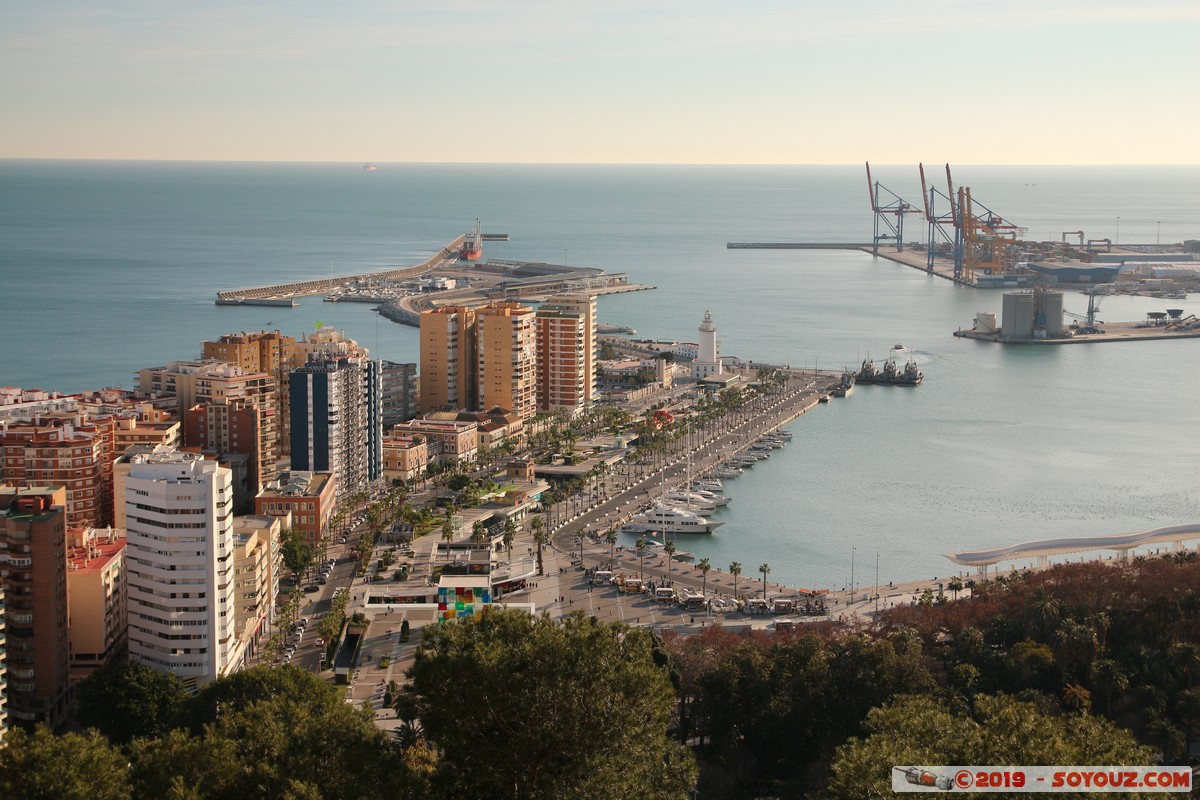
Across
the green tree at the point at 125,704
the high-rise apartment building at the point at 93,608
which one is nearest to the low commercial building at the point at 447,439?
the high-rise apartment building at the point at 93,608

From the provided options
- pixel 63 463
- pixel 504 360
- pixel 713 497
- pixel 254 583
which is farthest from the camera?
pixel 504 360

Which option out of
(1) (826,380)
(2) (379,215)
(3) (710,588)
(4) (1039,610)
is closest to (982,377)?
(1) (826,380)

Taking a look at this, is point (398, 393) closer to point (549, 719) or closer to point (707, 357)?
point (707, 357)

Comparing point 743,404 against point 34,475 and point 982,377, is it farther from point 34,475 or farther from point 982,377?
point 34,475

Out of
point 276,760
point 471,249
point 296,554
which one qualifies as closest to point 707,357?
point 296,554

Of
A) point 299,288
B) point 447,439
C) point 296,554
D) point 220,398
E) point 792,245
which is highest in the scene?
point 792,245

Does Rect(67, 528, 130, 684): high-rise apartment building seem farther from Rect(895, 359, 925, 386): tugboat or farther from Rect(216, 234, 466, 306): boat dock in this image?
Rect(216, 234, 466, 306): boat dock
